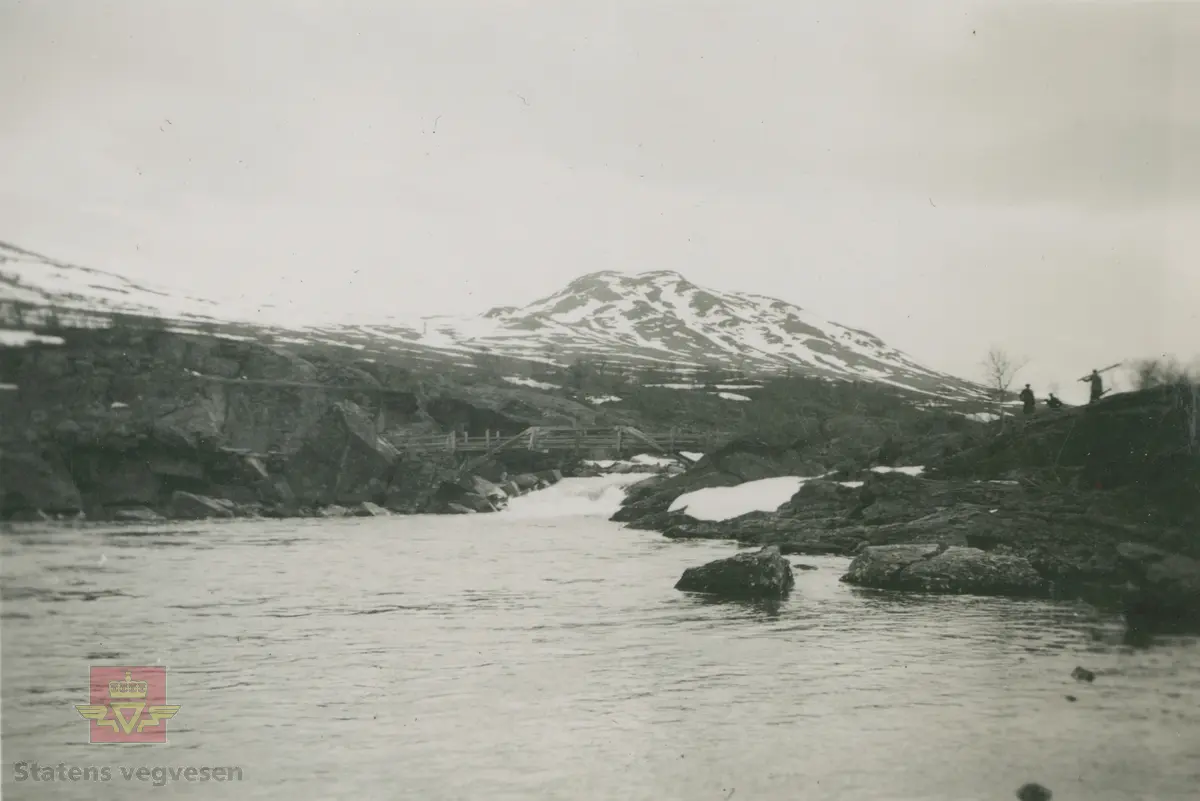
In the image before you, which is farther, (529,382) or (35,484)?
(529,382)

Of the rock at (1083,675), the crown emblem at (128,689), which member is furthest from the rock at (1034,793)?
the crown emblem at (128,689)

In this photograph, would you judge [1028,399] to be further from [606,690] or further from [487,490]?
[487,490]

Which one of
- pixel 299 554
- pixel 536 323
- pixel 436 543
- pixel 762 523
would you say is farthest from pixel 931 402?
pixel 299 554

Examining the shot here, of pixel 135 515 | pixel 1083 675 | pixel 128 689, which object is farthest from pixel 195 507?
pixel 1083 675

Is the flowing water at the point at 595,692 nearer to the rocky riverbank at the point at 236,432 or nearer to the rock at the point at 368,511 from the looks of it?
the rocky riverbank at the point at 236,432

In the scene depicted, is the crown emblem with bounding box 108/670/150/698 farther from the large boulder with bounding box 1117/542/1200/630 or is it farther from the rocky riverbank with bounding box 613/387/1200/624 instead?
the large boulder with bounding box 1117/542/1200/630

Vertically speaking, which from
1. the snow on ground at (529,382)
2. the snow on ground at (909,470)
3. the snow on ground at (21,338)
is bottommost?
the snow on ground at (909,470)
